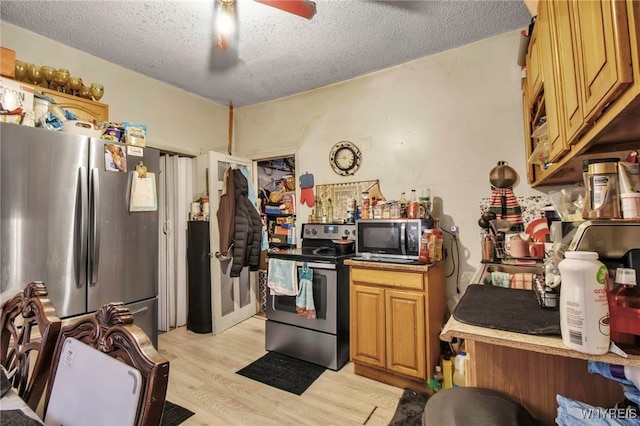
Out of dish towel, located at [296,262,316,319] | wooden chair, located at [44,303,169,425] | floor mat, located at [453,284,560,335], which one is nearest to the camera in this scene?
wooden chair, located at [44,303,169,425]

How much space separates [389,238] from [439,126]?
3.72 feet

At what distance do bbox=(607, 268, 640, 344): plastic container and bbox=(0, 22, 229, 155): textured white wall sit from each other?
3.47 m

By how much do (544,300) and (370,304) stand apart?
1372 mm

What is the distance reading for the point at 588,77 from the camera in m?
0.97

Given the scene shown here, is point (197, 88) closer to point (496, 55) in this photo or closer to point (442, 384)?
point (496, 55)

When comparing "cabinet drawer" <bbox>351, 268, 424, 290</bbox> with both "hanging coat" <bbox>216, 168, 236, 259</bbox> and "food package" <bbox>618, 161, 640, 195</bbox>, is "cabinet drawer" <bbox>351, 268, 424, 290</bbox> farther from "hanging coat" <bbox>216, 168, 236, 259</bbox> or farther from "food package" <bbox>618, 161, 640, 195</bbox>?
"hanging coat" <bbox>216, 168, 236, 259</bbox>

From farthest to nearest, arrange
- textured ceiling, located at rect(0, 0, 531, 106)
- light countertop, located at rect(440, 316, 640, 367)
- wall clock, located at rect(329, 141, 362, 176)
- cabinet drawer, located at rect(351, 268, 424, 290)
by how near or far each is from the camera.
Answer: wall clock, located at rect(329, 141, 362, 176)
cabinet drawer, located at rect(351, 268, 424, 290)
textured ceiling, located at rect(0, 0, 531, 106)
light countertop, located at rect(440, 316, 640, 367)

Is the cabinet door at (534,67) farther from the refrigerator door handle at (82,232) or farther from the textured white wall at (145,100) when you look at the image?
the textured white wall at (145,100)

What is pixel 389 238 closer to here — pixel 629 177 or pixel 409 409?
pixel 409 409

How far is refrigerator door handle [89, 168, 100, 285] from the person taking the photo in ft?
6.21

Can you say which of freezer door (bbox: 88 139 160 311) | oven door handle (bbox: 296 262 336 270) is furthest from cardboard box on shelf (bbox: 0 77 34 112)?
oven door handle (bbox: 296 262 336 270)

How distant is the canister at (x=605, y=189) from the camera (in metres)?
1.00

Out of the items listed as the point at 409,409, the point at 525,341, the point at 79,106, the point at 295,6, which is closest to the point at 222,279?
the point at 79,106

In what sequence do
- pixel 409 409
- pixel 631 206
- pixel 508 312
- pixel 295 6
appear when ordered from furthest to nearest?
pixel 409 409 < pixel 295 6 < pixel 508 312 < pixel 631 206
